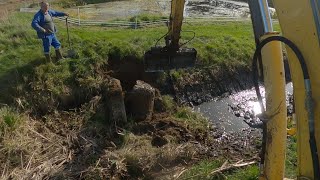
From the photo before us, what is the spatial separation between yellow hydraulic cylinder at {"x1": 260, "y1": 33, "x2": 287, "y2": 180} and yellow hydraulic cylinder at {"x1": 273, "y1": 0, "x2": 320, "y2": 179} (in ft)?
0.61

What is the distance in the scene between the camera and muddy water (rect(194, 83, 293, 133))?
867 cm

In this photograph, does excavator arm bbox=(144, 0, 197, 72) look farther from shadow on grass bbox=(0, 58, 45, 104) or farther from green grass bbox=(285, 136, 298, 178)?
green grass bbox=(285, 136, 298, 178)

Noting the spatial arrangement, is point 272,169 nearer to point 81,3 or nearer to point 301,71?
point 301,71

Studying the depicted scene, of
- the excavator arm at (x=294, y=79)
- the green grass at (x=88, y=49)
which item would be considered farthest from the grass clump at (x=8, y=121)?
the excavator arm at (x=294, y=79)

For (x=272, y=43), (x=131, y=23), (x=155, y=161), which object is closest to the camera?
(x=272, y=43)

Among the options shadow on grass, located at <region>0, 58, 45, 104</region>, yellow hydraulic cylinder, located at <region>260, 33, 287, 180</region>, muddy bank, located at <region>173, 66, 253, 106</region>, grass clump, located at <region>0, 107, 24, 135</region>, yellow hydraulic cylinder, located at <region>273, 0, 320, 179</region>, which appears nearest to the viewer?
yellow hydraulic cylinder, located at <region>273, 0, 320, 179</region>

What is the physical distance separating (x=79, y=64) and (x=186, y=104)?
8.59 ft

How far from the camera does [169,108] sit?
8742 millimetres

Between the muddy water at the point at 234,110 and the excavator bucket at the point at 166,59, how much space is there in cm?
120

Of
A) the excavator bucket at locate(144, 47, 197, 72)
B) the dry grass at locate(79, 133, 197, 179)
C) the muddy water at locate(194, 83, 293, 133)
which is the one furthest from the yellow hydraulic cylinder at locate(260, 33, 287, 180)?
the excavator bucket at locate(144, 47, 197, 72)

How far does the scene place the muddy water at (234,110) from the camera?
28.5ft

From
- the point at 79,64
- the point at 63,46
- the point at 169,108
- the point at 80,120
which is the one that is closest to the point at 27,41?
the point at 63,46

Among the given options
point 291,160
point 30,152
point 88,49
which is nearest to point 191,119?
point 291,160

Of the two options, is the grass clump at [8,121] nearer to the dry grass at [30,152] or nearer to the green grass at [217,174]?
the dry grass at [30,152]
